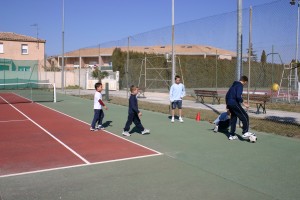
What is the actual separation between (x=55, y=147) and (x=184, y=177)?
3629 millimetres

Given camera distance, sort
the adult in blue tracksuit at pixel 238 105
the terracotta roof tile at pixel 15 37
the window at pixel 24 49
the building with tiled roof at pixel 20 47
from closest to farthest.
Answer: the adult in blue tracksuit at pixel 238 105 < the building with tiled roof at pixel 20 47 < the terracotta roof tile at pixel 15 37 < the window at pixel 24 49

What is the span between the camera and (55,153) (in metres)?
7.51

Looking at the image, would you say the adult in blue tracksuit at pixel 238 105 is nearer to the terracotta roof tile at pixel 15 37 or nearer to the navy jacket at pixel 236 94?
the navy jacket at pixel 236 94

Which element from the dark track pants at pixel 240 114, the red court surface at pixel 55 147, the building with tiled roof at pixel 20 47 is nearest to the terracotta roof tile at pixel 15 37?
the building with tiled roof at pixel 20 47

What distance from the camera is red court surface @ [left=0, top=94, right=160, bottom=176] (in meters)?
6.67

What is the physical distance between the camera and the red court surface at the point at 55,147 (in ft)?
21.9

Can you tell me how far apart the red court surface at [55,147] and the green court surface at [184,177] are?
17.9 inches

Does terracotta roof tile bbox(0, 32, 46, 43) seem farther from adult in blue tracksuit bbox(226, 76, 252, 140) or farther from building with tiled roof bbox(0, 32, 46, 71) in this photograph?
adult in blue tracksuit bbox(226, 76, 252, 140)

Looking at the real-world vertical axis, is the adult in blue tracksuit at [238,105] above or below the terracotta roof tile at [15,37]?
below

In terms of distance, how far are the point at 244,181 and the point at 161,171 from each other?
1.41 metres

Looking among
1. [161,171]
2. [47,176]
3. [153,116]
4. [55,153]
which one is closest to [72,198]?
[47,176]

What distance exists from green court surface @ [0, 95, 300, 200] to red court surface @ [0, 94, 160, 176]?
45 centimetres

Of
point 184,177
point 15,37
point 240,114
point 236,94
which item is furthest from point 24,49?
point 184,177

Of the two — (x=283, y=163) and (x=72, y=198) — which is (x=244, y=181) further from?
(x=72, y=198)
